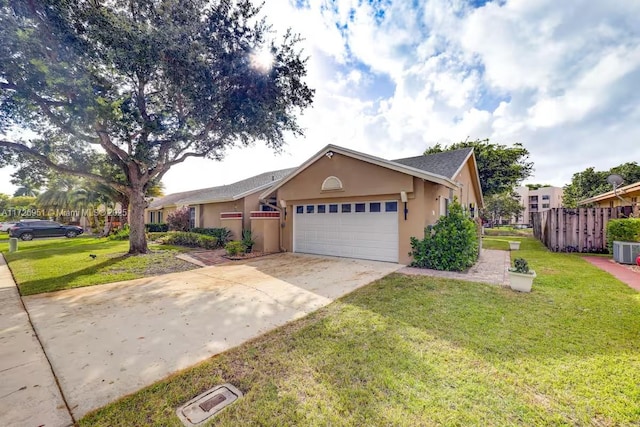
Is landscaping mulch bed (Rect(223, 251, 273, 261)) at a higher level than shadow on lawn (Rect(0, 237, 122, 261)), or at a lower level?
higher

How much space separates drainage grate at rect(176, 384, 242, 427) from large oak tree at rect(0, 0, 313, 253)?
9.46 metres

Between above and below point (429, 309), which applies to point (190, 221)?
above

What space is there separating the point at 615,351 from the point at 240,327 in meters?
5.32

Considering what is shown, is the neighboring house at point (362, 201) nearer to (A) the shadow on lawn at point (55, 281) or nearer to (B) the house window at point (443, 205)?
(B) the house window at point (443, 205)

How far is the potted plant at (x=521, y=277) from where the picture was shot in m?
5.88

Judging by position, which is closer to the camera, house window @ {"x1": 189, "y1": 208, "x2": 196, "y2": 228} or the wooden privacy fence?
the wooden privacy fence

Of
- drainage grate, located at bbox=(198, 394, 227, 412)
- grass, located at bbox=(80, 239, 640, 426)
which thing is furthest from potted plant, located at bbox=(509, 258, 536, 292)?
drainage grate, located at bbox=(198, 394, 227, 412)

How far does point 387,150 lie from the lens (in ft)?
54.6

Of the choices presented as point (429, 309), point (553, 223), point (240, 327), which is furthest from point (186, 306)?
point (553, 223)

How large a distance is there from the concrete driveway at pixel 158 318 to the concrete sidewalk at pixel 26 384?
0.09 metres

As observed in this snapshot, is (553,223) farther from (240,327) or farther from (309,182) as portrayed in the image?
(240,327)

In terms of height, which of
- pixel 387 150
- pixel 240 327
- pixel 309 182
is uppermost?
pixel 387 150

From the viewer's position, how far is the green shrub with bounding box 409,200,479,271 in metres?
8.14

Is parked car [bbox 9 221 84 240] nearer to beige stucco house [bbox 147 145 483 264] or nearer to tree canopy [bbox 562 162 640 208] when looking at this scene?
beige stucco house [bbox 147 145 483 264]
